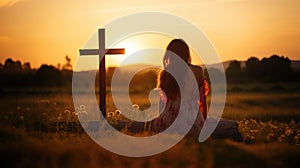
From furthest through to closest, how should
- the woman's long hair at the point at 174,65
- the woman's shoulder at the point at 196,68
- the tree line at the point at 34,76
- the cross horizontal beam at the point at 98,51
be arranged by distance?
1. the tree line at the point at 34,76
2. the cross horizontal beam at the point at 98,51
3. the woman's shoulder at the point at 196,68
4. the woman's long hair at the point at 174,65

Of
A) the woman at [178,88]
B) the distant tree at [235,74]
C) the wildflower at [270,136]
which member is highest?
the distant tree at [235,74]

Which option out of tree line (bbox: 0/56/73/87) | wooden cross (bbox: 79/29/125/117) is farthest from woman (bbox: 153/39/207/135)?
tree line (bbox: 0/56/73/87)

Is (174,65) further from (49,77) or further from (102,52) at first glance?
(49,77)

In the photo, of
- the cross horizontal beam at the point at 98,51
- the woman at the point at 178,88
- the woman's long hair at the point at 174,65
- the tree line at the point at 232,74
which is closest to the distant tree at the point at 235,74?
→ the tree line at the point at 232,74

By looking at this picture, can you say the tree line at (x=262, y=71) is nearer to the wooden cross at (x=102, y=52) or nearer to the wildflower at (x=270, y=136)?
the wooden cross at (x=102, y=52)

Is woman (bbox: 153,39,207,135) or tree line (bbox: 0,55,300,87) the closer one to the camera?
woman (bbox: 153,39,207,135)

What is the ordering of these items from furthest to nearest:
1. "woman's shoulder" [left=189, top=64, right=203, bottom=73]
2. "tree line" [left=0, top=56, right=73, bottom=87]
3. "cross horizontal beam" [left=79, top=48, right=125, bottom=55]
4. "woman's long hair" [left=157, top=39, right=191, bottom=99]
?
"tree line" [left=0, top=56, right=73, bottom=87]
"cross horizontal beam" [left=79, top=48, right=125, bottom=55]
"woman's shoulder" [left=189, top=64, right=203, bottom=73]
"woman's long hair" [left=157, top=39, right=191, bottom=99]

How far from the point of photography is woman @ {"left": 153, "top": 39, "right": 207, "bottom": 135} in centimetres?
1120

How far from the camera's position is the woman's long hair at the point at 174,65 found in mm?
11133

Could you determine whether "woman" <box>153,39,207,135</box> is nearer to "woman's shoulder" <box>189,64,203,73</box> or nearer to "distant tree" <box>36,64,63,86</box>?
"woman's shoulder" <box>189,64,203,73</box>

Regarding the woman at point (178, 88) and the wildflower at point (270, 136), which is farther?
the wildflower at point (270, 136)

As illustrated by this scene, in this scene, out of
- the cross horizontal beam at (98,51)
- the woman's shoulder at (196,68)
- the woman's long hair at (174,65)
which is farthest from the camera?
the cross horizontal beam at (98,51)

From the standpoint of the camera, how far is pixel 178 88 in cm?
1143

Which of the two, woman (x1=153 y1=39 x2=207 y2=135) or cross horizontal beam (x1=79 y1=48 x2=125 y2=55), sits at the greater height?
cross horizontal beam (x1=79 y1=48 x2=125 y2=55)
